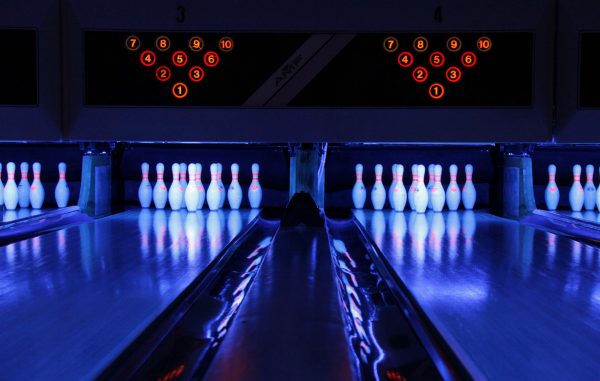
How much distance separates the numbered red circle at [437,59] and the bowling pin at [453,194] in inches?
36.7

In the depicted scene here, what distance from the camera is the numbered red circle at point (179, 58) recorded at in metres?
1.50

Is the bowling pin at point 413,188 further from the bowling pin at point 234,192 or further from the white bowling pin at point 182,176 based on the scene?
the white bowling pin at point 182,176

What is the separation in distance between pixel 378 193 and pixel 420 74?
0.90 m

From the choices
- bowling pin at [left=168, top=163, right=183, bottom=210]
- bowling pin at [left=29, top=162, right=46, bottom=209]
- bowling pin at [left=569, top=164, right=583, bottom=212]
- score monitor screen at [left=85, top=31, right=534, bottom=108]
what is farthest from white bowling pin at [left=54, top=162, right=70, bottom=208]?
bowling pin at [left=569, top=164, right=583, bottom=212]

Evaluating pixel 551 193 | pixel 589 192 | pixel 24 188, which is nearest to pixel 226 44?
pixel 24 188

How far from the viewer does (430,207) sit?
234 cm

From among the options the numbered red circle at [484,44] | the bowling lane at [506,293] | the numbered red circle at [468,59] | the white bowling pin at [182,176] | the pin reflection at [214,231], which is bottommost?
the bowling lane at [506,293]

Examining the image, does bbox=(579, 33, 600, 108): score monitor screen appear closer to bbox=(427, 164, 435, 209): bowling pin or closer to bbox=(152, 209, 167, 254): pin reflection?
bbox=(427, 164, 435, 209): bowling pin

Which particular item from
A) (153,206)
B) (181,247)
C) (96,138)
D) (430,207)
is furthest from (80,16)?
(430,207)

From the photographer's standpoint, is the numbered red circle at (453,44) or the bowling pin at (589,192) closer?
the numbered red circle at (453,44)

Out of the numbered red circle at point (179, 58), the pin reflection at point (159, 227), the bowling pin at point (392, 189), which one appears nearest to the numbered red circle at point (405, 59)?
the numbered red circle at point (179, 58)

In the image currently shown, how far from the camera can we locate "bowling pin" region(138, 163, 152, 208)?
7.55ft

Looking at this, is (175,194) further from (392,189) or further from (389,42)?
(389,42)

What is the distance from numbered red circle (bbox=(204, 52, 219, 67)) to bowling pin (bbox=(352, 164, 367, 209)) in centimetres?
101
